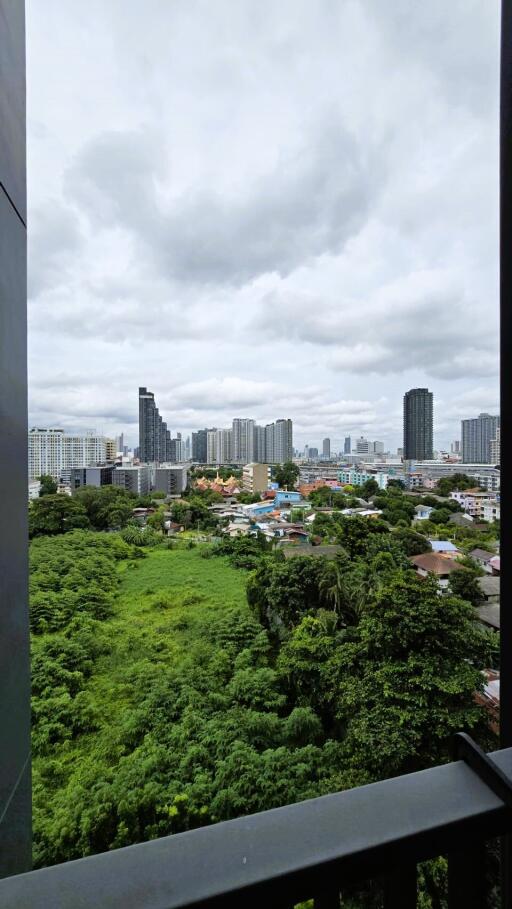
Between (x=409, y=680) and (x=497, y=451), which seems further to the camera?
(x=409, y=680)

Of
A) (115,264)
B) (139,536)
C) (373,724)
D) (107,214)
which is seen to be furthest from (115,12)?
(139,536)

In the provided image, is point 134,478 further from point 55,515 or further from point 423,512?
point 423,512

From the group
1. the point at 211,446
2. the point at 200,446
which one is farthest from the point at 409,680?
the point at 200,446

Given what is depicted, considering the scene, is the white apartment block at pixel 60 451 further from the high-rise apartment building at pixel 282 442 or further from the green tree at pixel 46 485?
the high-rise apartment building at pixel 282 442

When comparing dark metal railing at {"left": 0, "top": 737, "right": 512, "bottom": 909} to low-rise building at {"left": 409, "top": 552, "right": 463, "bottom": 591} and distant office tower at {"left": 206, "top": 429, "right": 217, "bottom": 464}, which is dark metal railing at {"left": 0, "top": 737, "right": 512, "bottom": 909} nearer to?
low-rise building at {"left": 409, "top": 552, "right": 463, "bottom": 591}

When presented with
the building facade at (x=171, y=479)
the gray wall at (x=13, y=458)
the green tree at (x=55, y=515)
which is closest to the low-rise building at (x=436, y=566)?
the gray wall at (x=13, y=458)

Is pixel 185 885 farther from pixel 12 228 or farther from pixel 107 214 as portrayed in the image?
pixel 107 214
